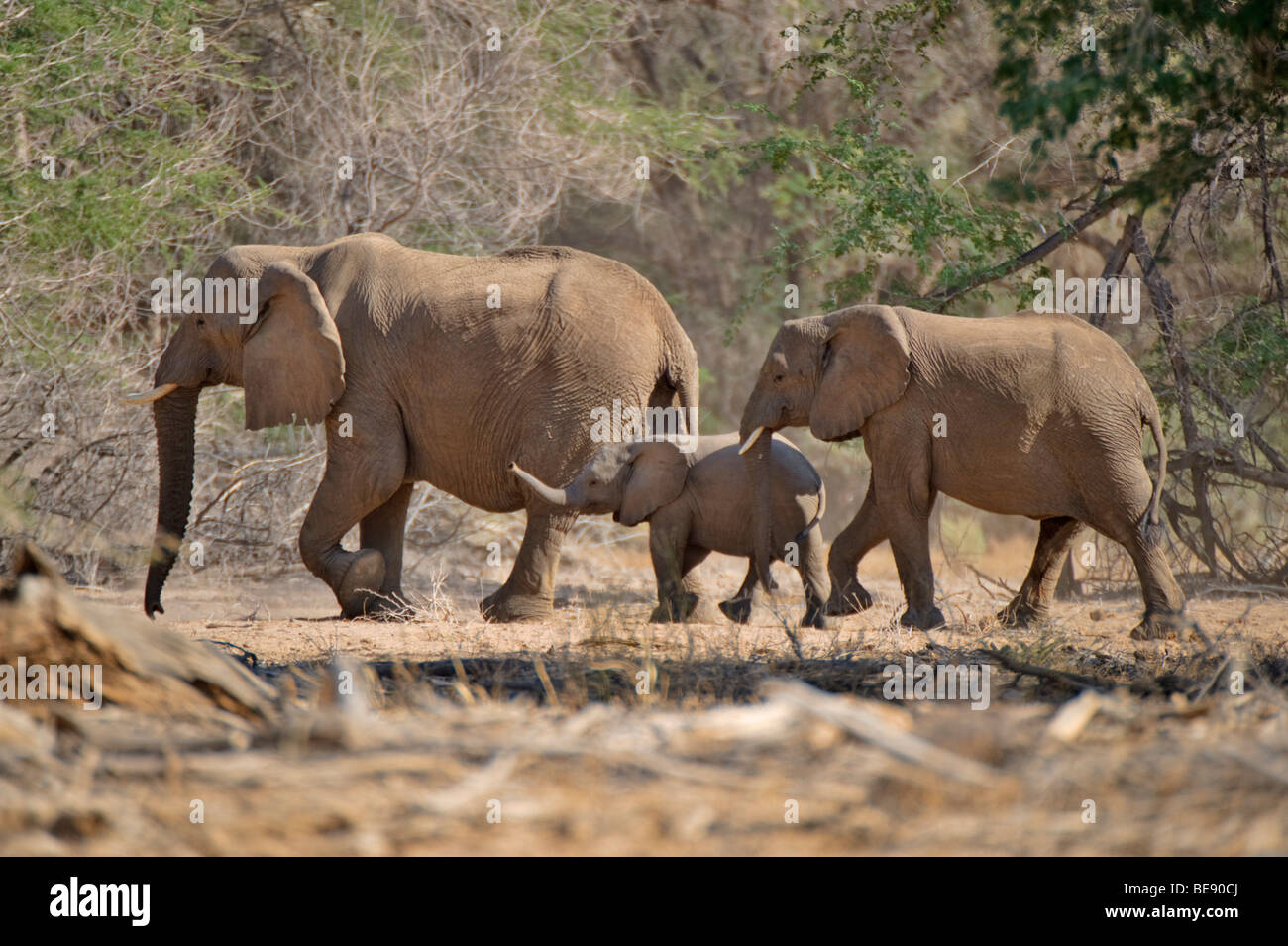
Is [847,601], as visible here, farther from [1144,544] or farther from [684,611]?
[1144,544]

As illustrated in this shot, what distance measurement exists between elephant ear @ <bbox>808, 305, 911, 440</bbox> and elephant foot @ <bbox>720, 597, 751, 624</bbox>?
4.38 feet

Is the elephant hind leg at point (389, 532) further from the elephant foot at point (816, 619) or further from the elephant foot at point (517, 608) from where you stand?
the elephant foot at point (816, 619)

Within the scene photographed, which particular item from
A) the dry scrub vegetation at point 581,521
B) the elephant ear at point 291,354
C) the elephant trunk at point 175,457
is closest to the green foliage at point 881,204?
the dry scrub vegetation at point 581,521

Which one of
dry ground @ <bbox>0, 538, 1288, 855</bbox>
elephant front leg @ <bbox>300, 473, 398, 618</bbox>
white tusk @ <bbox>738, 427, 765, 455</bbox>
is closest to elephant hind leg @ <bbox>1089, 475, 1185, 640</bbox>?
white tusk @ <bbox>738, 427, 765, 455</bbox>

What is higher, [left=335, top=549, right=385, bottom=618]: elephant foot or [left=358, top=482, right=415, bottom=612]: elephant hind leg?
[left=358, top=482, right=415, bottom=612]: elephant hind leg

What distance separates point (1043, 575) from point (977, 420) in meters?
1.39

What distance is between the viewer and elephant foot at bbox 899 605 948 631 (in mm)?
8828

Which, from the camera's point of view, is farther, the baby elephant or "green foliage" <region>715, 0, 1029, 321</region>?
"green foliage" <region>715, 0, 1029, 321</region>

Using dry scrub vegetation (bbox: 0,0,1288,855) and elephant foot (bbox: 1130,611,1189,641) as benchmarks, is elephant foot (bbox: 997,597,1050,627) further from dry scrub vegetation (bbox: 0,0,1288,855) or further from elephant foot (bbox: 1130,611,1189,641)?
elephant foot (bbox: 1130,611,1189,641)

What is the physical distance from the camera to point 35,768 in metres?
2.64

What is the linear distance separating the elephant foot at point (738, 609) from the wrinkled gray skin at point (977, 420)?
0.61m

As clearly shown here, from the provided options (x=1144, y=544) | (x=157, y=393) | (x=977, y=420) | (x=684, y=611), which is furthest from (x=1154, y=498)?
(x=157, y=393)

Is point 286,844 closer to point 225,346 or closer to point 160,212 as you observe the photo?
point 225,346

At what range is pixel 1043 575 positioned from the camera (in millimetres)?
9562
